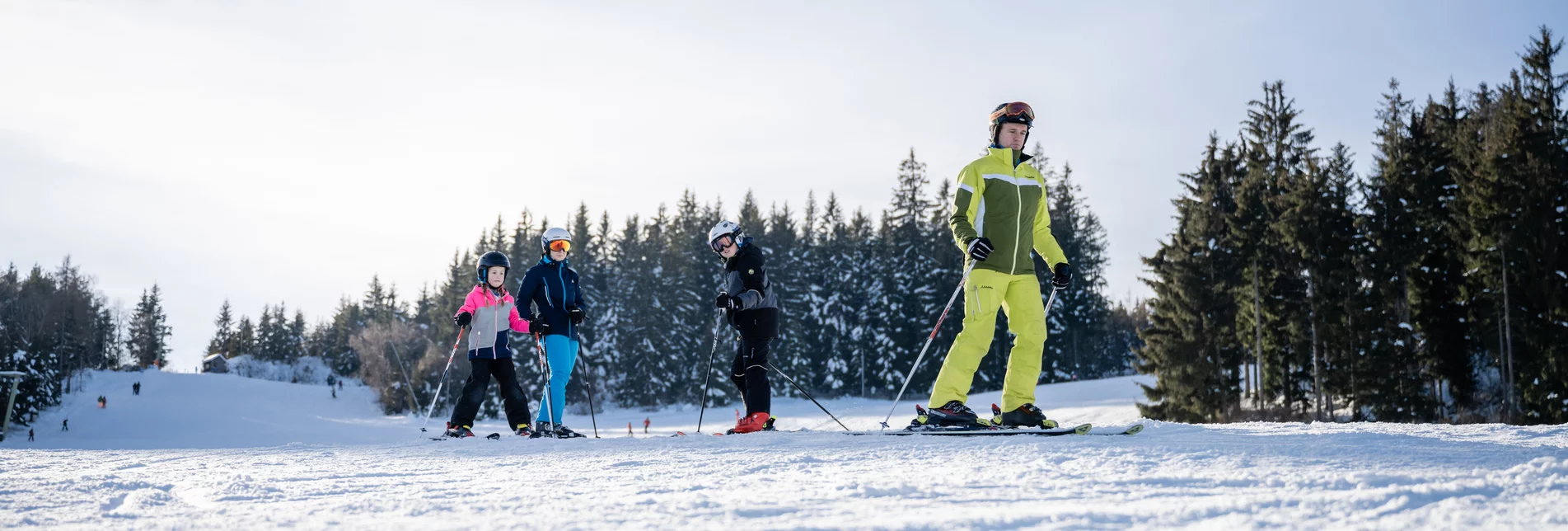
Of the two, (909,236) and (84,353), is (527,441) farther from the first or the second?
(84,353)

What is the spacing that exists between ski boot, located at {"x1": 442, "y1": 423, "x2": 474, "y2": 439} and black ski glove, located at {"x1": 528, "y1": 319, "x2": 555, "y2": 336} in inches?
38.7

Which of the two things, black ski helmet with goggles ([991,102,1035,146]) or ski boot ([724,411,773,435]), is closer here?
black ski helmet with goggles ([991,102,1035,146])

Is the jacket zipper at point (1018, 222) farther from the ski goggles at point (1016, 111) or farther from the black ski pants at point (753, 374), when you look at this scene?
the black ski pants at point (753, 374)

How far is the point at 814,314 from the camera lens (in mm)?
52656

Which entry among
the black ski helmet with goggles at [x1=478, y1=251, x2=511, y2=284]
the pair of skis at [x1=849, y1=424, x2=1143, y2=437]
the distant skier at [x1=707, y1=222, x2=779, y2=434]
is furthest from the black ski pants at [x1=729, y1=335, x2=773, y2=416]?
the black ski helmet with goggles at [x1=478, y1=251, x2=511, y2=284]

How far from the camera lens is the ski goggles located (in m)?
5.86

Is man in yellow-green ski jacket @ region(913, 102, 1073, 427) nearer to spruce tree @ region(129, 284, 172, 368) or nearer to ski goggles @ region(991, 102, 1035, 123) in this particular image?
ski goggles @ region(991, 102, 1035, 123)

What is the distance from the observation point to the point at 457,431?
26.0 ft

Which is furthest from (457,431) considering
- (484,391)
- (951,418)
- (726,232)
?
(951,418)

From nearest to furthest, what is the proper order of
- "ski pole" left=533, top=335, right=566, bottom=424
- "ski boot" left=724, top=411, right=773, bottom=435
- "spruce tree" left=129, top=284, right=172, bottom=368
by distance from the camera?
"ski boot" left=724, top=411, right=773, bottom=435
"ski pole" left=533, top=335, right=566, bottom=424
"spruce tree" left=129, top=284, right=172, bottom=368

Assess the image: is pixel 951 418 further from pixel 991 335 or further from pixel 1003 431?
pixel 991 335

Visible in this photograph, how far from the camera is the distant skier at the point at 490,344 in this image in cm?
816

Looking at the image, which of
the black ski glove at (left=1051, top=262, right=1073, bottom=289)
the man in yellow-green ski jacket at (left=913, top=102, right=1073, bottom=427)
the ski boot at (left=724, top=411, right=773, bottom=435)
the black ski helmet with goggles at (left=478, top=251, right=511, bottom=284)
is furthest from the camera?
the black ski helmet with goggles at (left=478, top=251, right=511, bottom=284)

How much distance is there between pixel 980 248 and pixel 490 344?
477 cm
